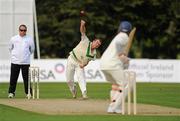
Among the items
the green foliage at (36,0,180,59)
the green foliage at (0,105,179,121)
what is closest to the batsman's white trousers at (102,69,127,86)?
the green foliage at (0,105,179,121)

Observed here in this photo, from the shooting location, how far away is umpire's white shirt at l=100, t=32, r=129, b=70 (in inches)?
715

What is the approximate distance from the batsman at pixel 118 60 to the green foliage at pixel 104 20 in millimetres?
52645

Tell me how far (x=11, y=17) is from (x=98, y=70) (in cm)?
602

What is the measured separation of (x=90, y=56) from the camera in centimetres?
2428

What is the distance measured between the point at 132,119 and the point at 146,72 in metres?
30.5

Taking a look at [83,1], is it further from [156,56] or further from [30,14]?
[30,14]

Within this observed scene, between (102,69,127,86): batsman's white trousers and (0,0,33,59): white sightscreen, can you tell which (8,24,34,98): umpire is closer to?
(102,69,127,86): batsman's white trousers

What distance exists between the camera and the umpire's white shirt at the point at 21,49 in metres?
24.8

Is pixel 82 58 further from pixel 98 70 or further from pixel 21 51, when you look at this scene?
pixel 98 70

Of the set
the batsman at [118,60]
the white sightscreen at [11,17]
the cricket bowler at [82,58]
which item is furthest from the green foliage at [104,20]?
the batsman at [118,60]

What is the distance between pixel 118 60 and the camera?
18266 millimetres

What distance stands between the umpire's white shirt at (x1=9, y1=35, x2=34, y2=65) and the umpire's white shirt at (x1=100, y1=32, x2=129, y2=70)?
22.3 ft

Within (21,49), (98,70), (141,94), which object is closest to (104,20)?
(98,70)

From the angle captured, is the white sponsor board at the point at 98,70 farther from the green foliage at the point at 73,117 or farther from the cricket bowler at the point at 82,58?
the green foliage at the point at 73,117
